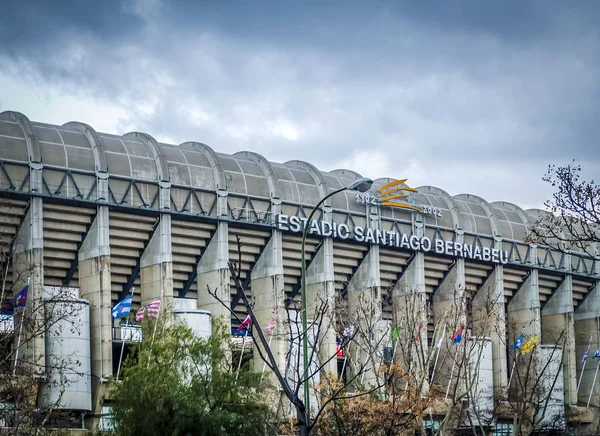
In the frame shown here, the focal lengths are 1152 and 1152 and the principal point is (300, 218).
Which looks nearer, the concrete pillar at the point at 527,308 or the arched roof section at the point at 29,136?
the arched roof section at the point at 29,136

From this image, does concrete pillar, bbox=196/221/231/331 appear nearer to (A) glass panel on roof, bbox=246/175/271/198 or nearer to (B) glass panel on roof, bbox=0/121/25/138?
(A) glass panel on roof, bbox=246/175/271/198

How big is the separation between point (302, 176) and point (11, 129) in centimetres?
2891

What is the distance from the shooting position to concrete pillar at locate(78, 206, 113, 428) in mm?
87750

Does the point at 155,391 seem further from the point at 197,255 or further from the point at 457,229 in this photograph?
the point at 457,229

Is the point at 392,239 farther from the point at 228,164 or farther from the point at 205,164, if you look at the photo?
the point at 205,164

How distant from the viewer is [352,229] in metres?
107

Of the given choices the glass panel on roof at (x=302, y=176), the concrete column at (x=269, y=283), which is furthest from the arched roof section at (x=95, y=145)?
the glass panel on roof at (x=302, y=176)

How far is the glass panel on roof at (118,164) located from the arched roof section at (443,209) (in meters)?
33.5

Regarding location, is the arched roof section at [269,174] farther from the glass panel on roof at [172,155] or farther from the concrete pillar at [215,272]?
the glass panel on roof at [172,155]

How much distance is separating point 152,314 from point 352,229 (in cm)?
2735

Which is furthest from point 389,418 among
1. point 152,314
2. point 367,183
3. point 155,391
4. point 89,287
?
point 89,287

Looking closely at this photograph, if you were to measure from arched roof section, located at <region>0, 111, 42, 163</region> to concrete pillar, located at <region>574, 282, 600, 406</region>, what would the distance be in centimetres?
7044

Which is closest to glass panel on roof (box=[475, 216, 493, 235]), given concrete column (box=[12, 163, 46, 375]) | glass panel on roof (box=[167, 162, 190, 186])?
glass panel on roof (box=[167, 162, 190, 186])

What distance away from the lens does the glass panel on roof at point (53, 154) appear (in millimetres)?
88812
